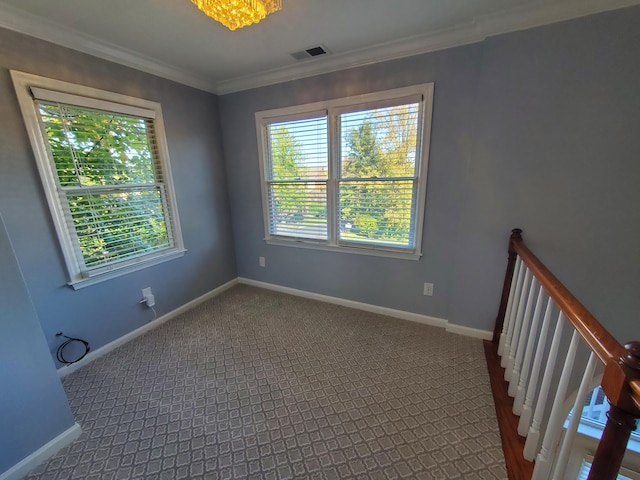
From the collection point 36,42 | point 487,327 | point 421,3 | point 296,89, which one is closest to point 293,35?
point 296,89

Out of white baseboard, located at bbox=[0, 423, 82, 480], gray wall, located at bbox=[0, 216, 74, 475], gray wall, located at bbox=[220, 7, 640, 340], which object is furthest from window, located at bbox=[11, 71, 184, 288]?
gray wall, located at bbox=[220, 7, 640, 340]

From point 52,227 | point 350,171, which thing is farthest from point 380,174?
point 52,227

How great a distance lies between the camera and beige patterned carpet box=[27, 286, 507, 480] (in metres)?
1.32

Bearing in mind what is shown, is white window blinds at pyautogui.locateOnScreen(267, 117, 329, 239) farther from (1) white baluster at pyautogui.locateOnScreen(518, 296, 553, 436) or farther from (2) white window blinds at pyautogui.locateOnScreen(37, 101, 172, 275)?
(1) white baluster at pyautogui.locateOnScreen(518, 296, 553, 436)

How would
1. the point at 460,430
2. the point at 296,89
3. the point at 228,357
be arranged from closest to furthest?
the point at 460,430, the point at 228,357, the point at 296,89

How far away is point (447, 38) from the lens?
1.93 metres

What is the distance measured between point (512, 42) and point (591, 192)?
1.14 meters

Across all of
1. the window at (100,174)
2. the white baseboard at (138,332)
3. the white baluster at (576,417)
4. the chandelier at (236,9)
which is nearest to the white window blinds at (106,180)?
the window at (100,174)

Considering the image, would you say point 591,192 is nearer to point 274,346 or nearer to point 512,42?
point 512,42

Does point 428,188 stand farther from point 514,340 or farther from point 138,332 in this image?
point 138,332

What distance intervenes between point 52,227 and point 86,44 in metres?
1.36

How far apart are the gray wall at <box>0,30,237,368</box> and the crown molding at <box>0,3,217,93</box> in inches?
1.8

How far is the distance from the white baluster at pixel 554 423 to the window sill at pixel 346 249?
1455mm

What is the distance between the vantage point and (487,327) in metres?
2.23
